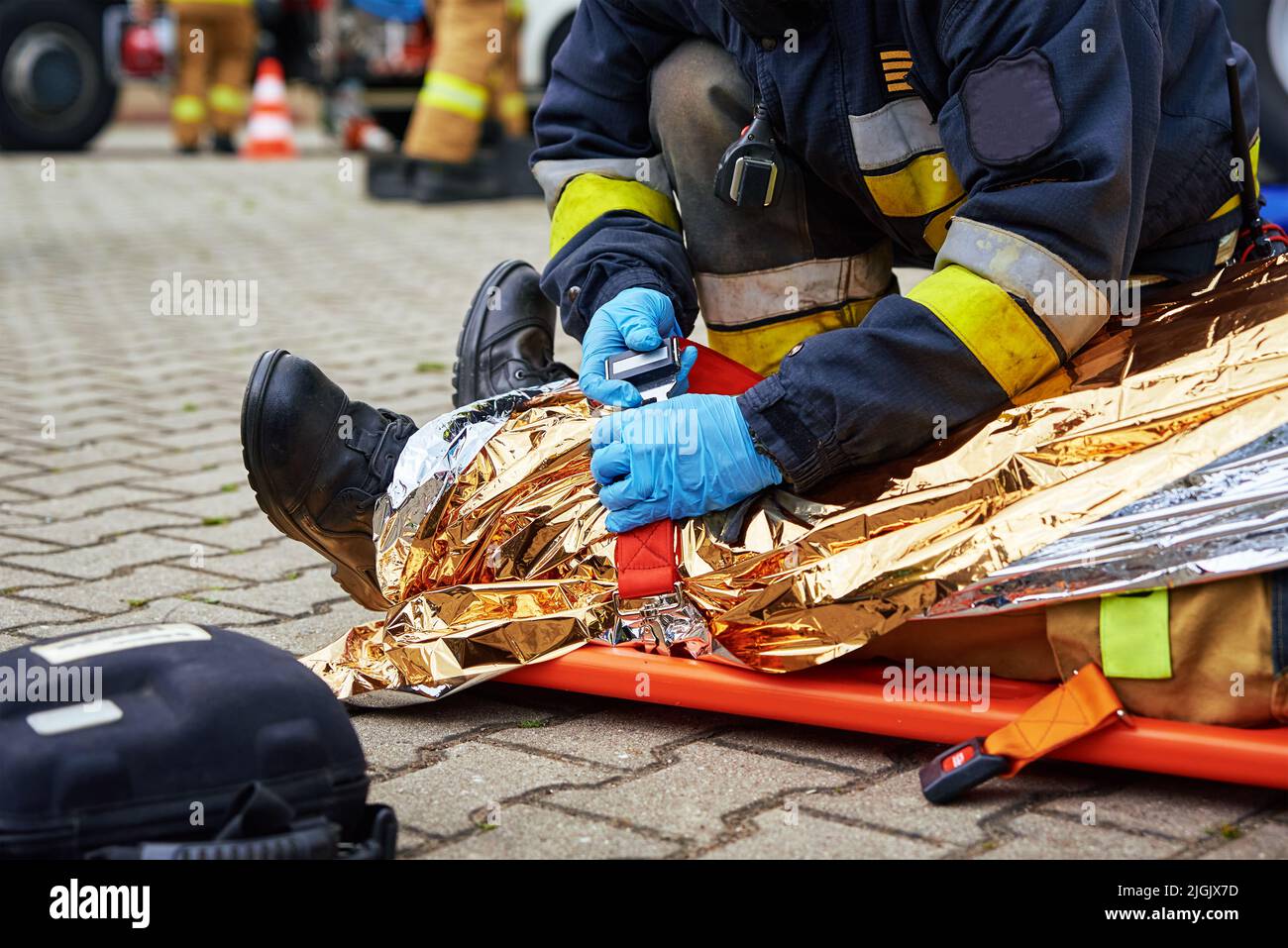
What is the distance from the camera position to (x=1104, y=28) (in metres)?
1.67

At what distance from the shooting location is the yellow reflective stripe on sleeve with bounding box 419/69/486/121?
21.5 ft

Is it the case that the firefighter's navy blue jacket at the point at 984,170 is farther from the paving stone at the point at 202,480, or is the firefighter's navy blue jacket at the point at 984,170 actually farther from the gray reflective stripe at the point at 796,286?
the paving stone at the point at 202,480

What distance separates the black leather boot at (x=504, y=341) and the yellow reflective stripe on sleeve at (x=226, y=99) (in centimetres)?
818

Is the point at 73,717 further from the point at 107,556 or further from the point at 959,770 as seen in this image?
the point at 107,556

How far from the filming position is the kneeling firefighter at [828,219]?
1709mm

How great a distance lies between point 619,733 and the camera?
188cm

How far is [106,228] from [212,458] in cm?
422

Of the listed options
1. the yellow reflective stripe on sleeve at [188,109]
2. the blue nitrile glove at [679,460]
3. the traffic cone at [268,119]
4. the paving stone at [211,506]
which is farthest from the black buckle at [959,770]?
the traffic cone at [268,119]

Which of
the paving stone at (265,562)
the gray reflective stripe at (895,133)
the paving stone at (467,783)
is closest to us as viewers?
the paving stone at (467,783)

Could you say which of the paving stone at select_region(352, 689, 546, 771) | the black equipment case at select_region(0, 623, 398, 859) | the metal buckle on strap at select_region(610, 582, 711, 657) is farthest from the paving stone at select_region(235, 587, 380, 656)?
the black equipment case at select_region(0, 623, 398, 859)

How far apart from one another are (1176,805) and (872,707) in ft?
1.10
